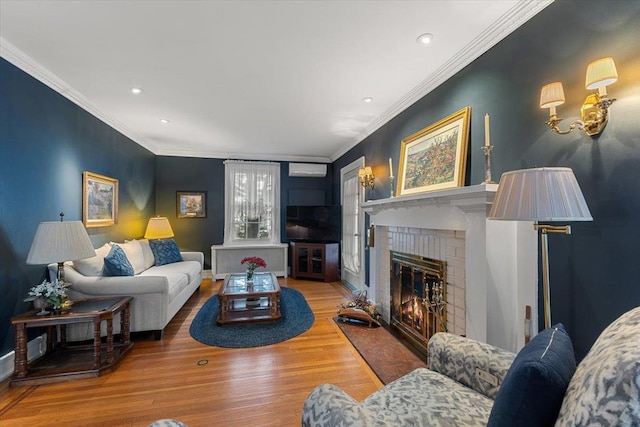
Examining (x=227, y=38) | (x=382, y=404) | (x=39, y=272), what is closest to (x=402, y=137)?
(x=227, y=38)

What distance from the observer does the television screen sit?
555 cm

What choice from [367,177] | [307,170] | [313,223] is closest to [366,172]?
[367,177]

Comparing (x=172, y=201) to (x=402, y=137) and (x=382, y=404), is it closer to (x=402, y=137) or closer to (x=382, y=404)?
(x=402, y=137)

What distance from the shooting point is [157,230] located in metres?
4.76

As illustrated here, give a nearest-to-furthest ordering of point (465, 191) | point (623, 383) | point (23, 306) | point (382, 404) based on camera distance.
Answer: point (623, 383) < point (382, 404) < point (465, 191) < point (23, 306)

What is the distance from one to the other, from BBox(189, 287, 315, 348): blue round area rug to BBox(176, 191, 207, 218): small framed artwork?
2406 mm

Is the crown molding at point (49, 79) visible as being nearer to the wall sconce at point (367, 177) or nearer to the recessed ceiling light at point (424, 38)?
the recessed ceiling light at point (424, 38)

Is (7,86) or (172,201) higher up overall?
(7,86)

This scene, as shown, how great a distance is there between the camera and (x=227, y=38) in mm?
2092

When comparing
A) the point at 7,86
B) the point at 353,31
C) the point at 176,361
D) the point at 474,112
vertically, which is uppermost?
the point at 353,31

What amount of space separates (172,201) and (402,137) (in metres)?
4.61

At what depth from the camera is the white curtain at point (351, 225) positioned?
4.73 metres

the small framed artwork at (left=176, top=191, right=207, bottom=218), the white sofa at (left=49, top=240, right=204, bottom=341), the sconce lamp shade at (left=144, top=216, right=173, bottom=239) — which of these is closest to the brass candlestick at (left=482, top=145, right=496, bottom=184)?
the white sofa at (left=49, top=240, right=204, bottom=341)

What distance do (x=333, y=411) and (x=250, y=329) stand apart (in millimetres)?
2354
